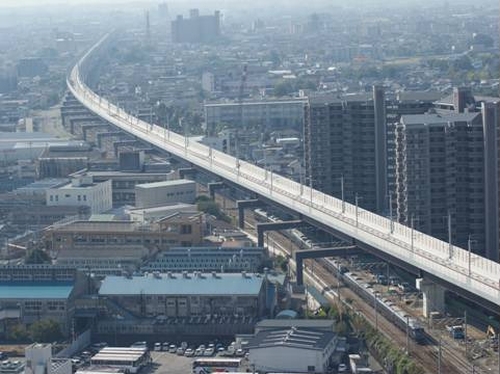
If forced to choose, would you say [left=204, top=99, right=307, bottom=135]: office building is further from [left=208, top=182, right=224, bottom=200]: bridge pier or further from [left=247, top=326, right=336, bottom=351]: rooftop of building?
[left=247, top=326, right=336, bottom=351]: rooftop of building

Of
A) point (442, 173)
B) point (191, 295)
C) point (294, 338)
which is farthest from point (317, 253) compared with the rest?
point (294, 338)

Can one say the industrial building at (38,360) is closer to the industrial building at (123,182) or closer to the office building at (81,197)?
the office building at (81,197)

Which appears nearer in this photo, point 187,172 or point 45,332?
point 45,332

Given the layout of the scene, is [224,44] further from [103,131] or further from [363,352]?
[363,352]

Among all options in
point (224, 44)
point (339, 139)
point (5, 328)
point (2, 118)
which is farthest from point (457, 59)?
point (5, 328)

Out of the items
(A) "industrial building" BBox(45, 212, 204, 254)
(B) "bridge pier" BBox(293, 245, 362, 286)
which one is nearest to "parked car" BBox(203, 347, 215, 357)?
(B) "bridge pier" BBox(293, 245, 362, 286)

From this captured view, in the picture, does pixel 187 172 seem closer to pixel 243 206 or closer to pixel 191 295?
pixel 243 206

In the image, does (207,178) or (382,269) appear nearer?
(382,269)

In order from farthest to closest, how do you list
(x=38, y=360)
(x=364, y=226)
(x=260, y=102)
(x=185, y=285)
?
(x=260, y=102) < (x=364, y=226) < (x=185, y=285) < (x=38, y=360)
